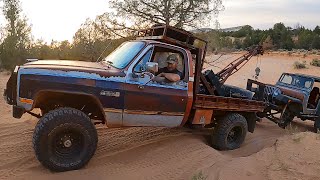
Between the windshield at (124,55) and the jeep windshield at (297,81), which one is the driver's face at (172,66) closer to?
the windshield at (124,55)

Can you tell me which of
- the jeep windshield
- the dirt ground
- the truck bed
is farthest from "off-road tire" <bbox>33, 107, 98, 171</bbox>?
the jeep windshield

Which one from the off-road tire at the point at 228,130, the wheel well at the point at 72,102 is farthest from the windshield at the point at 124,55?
the off-road tire at the point at 228,130

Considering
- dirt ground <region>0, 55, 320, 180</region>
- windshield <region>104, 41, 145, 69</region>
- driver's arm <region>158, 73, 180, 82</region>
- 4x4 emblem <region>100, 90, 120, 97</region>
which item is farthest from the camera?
driver's arm <region>158, 73, 180, 82</region>

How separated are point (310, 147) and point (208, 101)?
6.92ft

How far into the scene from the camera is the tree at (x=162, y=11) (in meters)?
19.1

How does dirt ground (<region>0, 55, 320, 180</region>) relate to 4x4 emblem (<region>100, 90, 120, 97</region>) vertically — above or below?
below

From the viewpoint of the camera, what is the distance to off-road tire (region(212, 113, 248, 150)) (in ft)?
26.9

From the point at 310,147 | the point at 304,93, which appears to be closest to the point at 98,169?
the point at 310,147

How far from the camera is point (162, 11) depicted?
1917cm

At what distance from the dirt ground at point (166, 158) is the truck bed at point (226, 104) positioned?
0.85 metres

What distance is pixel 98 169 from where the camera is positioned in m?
6.14

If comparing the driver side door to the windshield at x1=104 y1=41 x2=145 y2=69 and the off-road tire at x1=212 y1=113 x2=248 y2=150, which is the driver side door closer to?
the windshield at x1=104 y1=41 x2=145 y2=69

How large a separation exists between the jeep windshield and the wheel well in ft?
24.5

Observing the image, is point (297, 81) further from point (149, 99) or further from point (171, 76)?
point (149, 99)
